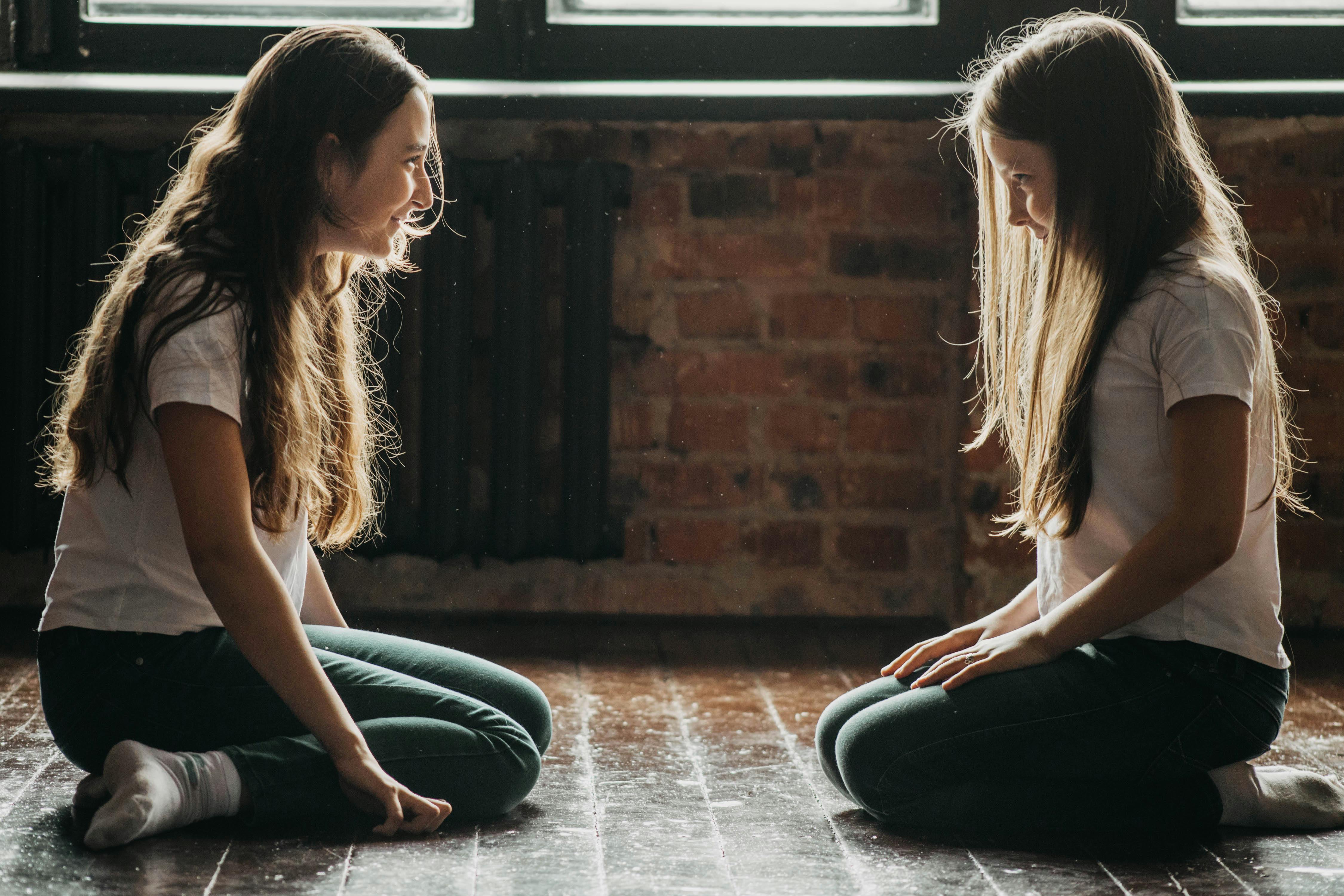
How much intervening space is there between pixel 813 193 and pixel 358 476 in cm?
141

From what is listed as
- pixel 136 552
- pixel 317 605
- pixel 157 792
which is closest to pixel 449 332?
pixel 317 605

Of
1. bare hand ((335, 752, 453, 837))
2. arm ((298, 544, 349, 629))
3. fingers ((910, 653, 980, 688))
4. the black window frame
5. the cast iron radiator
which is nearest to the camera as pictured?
bare hand ((335, 752, 453, 837))

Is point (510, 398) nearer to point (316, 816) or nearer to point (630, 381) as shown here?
point (630, 381)

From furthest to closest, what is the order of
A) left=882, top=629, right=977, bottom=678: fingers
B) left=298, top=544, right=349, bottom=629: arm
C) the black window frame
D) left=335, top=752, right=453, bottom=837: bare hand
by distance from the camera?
the black window frame, left=298, top=544, right=349, bottom=629: arm, left=882, top=629, right=977, bottom=678: fingers, left=335, top=752, right=453, bottom=837: bare hand

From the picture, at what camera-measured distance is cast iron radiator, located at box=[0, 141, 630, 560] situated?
2504 mm

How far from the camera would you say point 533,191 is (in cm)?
255

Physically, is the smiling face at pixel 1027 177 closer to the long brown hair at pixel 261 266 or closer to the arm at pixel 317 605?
the long brown hair at pixel 261 266

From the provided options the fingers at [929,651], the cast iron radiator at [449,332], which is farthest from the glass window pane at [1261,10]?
the fingers at [929,651]

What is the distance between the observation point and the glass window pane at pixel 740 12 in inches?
105

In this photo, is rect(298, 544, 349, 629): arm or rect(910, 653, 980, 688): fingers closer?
rect(910, 653, 980, 688): fingers

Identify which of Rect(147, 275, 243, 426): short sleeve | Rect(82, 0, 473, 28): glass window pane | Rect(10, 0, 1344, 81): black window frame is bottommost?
Rect(147, 275, 243, 426): short sleeve

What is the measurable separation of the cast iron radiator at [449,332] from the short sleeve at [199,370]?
1284 millimetres

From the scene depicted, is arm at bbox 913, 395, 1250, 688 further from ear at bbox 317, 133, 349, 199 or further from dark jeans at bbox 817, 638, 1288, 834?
ear at bbox 317, 133, 349, 199

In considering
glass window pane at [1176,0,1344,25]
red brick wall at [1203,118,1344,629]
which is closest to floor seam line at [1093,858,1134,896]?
red brick wall at [1203,118,1344,629]
